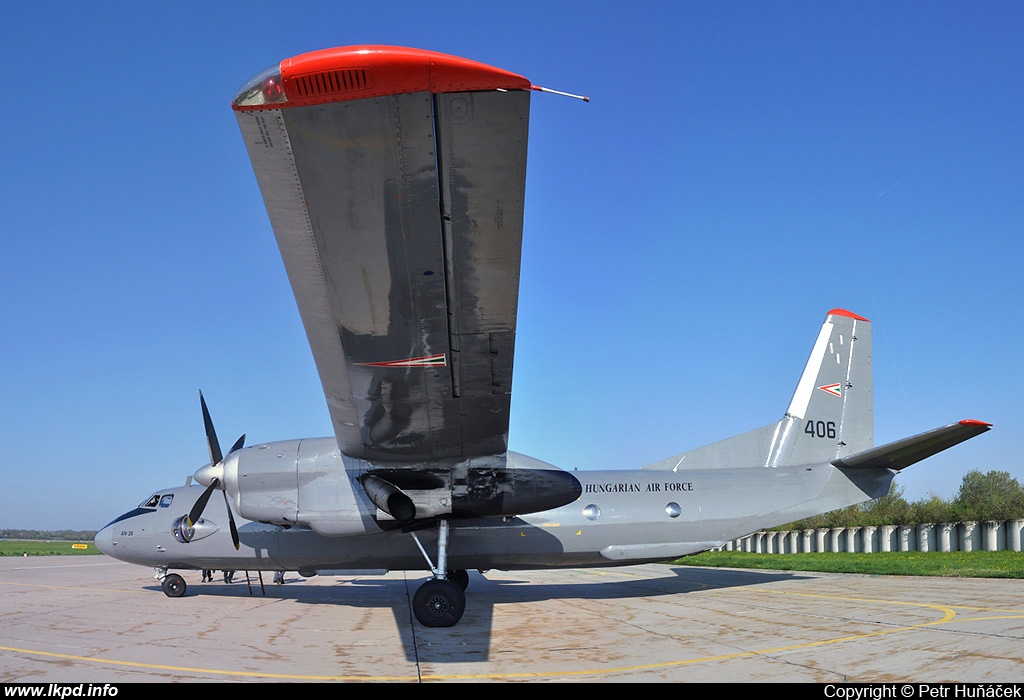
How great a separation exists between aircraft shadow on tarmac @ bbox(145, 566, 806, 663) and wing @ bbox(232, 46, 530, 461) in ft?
11.9

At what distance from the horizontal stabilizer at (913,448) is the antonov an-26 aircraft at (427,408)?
68 millimetres

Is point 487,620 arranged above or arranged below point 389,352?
below

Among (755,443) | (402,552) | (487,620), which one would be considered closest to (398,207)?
(487,620)

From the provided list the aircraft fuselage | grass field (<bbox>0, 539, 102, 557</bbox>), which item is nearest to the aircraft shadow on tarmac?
the aircraft fuselage

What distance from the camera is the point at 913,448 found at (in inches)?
616

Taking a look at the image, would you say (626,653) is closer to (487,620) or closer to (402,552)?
(487,620)

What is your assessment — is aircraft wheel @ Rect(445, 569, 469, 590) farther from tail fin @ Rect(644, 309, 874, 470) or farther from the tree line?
the tree line

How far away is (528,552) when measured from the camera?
15977 mm

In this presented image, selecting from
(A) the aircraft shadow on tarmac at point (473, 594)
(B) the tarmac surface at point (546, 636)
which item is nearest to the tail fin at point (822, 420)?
(B) the tarmac surface at point (546, 636)

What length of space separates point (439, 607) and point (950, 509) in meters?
43.9

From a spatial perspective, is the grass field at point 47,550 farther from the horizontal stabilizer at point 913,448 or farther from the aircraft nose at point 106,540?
the horizontal stabilizer at point 913,448

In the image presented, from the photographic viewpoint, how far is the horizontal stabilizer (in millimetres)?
13828

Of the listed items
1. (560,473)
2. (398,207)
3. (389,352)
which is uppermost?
(398,207)

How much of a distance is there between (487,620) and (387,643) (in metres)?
2.99
